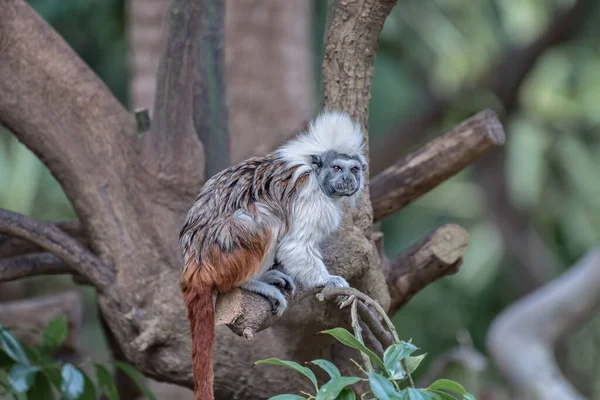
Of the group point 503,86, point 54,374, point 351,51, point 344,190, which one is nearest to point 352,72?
point 351,51

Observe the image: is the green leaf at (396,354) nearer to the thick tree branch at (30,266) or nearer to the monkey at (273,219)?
the monkey at (273,219)

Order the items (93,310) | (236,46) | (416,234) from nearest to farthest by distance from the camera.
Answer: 1. (236,46)
2. (416,234)
3. (93,310)

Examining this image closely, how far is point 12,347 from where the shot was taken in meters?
2.71

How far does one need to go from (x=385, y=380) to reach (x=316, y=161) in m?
0.91

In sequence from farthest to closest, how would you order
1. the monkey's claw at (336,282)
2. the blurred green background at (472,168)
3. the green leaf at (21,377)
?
the blurred green background at (472,168) < the green leaf at (21,377) < the monkey's claw at (336,282)

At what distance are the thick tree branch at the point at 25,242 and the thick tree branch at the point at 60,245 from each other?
0.85 feet

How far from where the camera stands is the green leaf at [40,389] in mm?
2799

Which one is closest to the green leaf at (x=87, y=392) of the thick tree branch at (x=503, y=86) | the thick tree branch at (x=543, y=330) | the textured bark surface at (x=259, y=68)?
the thick tree branch at (x=543, y=330)

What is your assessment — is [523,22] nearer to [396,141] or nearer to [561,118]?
[561,118]

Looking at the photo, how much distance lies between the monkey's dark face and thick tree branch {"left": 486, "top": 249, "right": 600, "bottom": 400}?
→ 8.30ft

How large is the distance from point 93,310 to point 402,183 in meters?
9.30

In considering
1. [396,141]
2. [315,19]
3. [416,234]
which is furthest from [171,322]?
[416,234]

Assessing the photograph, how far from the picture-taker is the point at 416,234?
32.2ft

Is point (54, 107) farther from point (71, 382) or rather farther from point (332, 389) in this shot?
point (332, 389)
